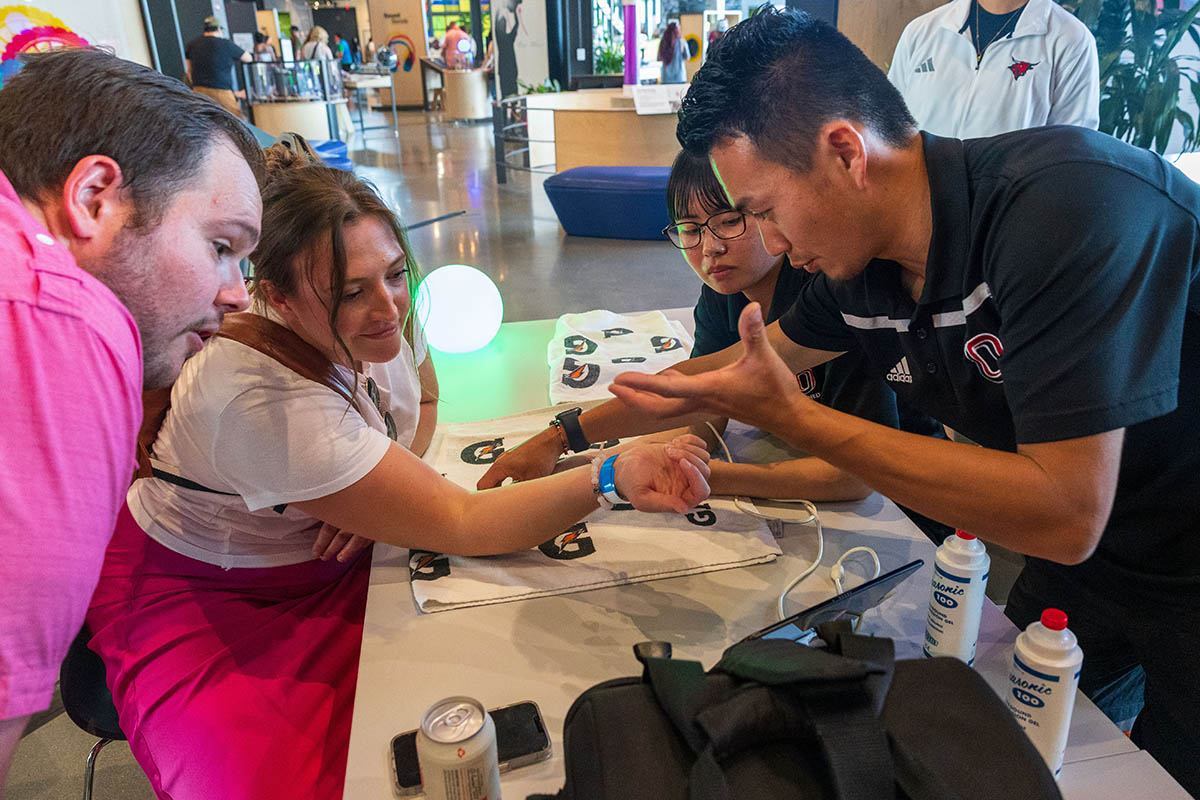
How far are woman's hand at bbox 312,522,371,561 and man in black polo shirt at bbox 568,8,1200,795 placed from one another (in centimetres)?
53

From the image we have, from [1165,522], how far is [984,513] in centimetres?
35

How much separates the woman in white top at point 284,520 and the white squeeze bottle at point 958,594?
1.16ft

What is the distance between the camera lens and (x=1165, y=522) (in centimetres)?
105

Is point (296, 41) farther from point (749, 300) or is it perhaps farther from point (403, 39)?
point (749, 300)

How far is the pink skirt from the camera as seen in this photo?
1004 mm

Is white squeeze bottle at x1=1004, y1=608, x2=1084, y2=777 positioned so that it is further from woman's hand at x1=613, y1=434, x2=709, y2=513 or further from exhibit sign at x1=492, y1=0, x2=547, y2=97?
exhibit sign at x1=492, y1=0, x2=547, y2=97

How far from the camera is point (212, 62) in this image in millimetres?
6723

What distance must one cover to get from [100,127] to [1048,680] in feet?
3.78

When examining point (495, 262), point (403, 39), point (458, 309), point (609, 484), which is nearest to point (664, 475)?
point (609, 484)

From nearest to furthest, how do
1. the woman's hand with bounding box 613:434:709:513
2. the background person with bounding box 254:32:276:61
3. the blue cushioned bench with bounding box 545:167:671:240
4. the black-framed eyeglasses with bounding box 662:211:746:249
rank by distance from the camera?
the woman's hand with bounding box 613:434:709:513 → the black-framed eyeglasses with bounding box 662:211:746:249 → the blue cushioned bench with bounding box 545:167:671:240 → the background person with bounding box 254:32:276:61

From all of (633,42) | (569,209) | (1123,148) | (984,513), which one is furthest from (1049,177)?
(633,42)

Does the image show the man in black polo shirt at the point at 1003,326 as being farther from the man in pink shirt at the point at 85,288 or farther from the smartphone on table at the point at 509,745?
the man in pink shirt at the point at 85,288

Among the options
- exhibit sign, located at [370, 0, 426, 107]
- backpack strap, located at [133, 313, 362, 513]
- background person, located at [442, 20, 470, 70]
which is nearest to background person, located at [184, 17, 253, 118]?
backpack strap, located at [133, 313, 362, 513]

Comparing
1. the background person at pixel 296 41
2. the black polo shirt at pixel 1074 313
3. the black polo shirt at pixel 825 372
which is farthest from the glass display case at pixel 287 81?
the black polo shirt at pixel 1074 313
